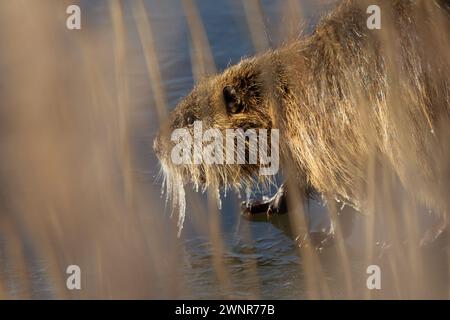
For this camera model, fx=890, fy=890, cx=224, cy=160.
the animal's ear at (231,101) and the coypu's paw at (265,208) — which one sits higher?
the animal's ear at (231,101)

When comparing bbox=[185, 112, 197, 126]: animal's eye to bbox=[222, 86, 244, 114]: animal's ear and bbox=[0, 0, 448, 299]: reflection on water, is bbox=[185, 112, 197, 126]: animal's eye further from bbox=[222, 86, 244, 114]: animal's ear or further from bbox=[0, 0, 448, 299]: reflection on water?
bbox=[0, 0, 448, 299]: reflection on water

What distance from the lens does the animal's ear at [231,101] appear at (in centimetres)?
421

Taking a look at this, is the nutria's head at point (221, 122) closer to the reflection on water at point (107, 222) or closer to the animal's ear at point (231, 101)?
the animal's ear at point (231, 101)

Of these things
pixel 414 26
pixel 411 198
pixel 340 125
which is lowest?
pixel 411 198

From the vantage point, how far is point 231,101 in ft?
13.9

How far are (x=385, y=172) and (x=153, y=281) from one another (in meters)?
1.13

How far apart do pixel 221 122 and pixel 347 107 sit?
677 millimetres

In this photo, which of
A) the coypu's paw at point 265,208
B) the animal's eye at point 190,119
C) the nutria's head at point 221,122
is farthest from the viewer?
the coypu's paw at point 265,208

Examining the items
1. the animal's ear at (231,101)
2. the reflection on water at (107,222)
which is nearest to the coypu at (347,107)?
the animal's ear at (231,101)

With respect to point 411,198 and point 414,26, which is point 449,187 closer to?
point 411,198
